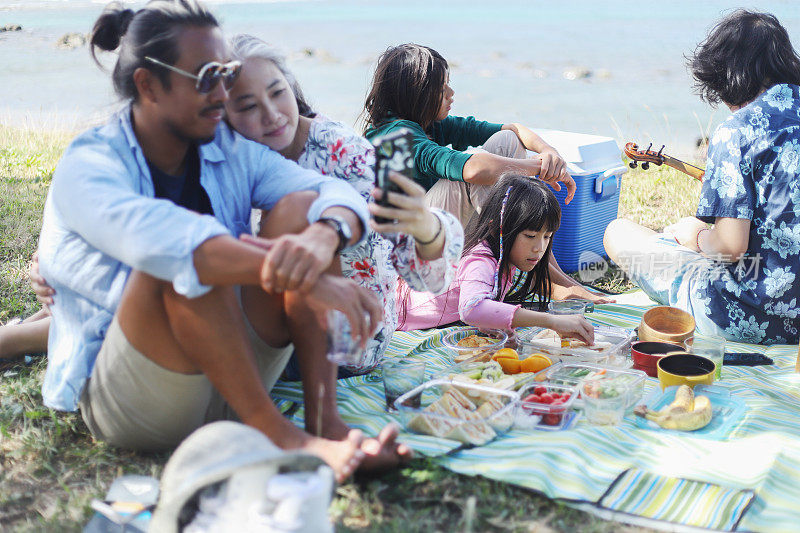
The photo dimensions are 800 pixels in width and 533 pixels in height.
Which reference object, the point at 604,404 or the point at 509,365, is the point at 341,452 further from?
the point at 509,365

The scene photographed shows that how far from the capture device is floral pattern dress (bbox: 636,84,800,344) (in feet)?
10.4

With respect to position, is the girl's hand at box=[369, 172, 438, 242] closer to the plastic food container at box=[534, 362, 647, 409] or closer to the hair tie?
the plastic food container at box=[534, 362, 647, 409]

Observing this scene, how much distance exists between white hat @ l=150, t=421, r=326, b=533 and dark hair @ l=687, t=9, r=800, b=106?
2586mm

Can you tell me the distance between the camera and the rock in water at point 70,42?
22156 mm

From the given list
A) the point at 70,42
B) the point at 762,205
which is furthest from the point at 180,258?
the point at 70,42

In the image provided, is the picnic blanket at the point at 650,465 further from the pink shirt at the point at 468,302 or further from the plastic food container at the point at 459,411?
the pink shirt at the point at 468,302

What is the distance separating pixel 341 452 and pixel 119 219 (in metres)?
0.78

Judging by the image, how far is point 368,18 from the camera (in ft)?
121

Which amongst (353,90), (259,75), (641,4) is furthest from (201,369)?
(641,4)

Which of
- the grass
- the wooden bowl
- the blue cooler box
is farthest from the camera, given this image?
the blue cooler box

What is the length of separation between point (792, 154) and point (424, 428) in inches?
75.6

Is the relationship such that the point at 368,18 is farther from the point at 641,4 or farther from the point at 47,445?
the point at 47,445

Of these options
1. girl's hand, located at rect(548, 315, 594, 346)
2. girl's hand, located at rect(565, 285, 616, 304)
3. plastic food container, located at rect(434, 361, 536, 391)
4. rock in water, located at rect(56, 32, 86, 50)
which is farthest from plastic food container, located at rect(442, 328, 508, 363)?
rock in water, located at rect(56, 32, 86, 50)

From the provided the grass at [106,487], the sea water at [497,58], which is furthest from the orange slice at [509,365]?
the sea water at [497,58]
